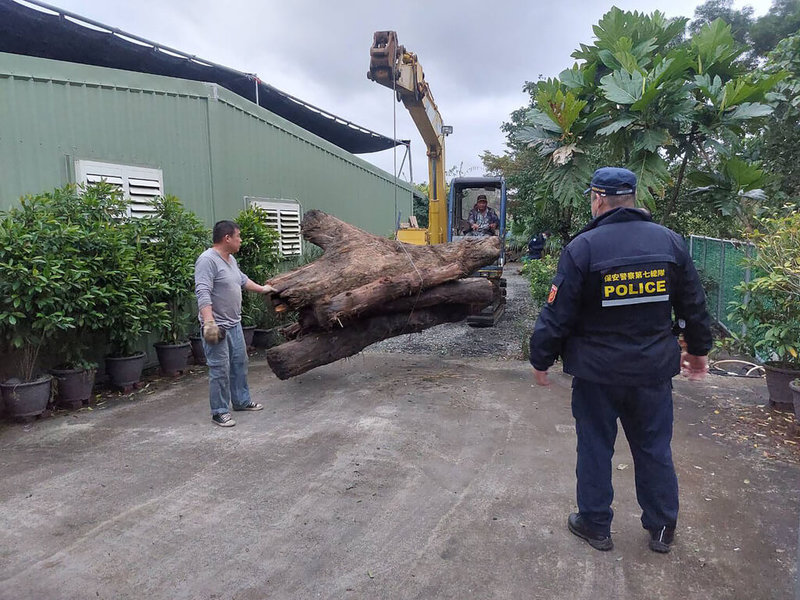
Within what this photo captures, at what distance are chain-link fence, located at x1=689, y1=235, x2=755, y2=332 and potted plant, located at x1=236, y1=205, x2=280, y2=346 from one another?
20.4ft

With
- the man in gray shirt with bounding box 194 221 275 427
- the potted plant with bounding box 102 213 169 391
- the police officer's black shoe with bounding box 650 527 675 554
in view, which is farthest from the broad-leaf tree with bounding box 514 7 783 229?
the potted plant with bounding box 102 213 169 391

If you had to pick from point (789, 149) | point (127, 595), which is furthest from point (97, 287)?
point (789, 149)

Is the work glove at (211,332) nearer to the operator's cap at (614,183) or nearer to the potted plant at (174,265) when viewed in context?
the potted plant at (174,265)

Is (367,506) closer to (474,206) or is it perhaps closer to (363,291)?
(363,291)

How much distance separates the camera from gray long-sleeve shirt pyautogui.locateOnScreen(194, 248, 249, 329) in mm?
4594

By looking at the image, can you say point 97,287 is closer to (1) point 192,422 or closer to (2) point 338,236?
(1) point 192,422

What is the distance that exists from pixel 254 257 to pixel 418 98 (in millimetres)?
3745

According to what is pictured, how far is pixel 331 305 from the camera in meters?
5.25

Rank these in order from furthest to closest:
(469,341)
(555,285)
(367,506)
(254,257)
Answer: (469,341), (254,257), (367,506), (555,285)

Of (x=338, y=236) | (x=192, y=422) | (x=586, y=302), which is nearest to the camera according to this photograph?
(x=586, y=302)

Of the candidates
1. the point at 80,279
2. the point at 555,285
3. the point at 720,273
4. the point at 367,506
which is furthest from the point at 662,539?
the point at 720,273

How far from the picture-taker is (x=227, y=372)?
15.8 feet

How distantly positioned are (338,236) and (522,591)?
4.63 metres

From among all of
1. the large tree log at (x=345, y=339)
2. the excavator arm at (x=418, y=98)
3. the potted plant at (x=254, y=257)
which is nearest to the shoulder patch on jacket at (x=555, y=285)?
the large tree log at (x=345, y=339)
